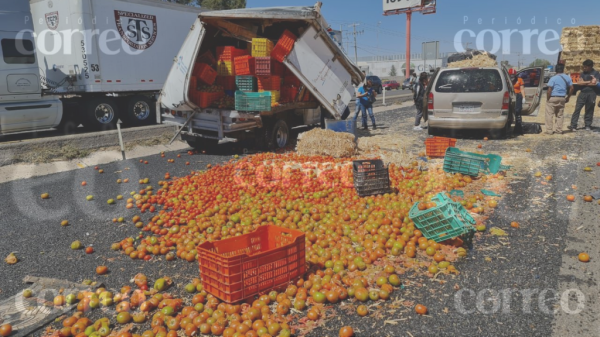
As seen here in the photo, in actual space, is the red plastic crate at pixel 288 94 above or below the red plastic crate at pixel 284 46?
below

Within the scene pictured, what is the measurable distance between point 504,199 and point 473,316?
12.6 ft

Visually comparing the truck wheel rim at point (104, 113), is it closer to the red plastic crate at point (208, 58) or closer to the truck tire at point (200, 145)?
the truck tire at point (200, 145)

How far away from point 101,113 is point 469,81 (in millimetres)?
13808

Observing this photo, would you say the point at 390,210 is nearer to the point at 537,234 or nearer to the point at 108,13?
the point at 537,234

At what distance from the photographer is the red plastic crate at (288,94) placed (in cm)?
1245

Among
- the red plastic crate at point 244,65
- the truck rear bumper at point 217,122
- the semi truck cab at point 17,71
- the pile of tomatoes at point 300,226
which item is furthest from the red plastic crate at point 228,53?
the semi truck cab at point 17,71

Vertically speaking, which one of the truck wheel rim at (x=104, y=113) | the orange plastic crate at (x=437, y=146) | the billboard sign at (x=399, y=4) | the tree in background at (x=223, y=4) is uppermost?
the billboard sign at (x=399, y=4)

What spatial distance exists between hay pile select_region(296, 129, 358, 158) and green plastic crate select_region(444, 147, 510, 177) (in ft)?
9.02

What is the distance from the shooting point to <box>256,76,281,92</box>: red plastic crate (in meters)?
11.1

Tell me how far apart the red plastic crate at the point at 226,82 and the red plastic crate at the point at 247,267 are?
323 inches

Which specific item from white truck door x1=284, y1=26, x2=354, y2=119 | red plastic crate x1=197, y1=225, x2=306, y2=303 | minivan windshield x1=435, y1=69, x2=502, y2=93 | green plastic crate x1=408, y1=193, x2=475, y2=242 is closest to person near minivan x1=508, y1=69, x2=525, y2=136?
minivan windshield x1=435, y1=69, x2=502, y2=93

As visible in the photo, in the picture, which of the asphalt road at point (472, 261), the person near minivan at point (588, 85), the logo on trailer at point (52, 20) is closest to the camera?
the asphalt road at point (472, 261)

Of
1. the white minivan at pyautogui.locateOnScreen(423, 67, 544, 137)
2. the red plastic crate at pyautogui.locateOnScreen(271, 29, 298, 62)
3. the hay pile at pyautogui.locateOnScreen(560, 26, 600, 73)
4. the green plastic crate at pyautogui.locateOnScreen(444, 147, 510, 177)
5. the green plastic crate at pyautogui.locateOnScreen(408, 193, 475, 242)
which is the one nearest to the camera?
the green plastic crate at pyautogui.locateOnScreen(408, 193, 475, 242)

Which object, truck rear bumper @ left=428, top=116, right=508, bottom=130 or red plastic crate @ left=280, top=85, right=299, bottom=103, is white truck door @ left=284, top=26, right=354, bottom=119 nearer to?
red plastic crate @ left=280, top=85, right=299, bottom=103
